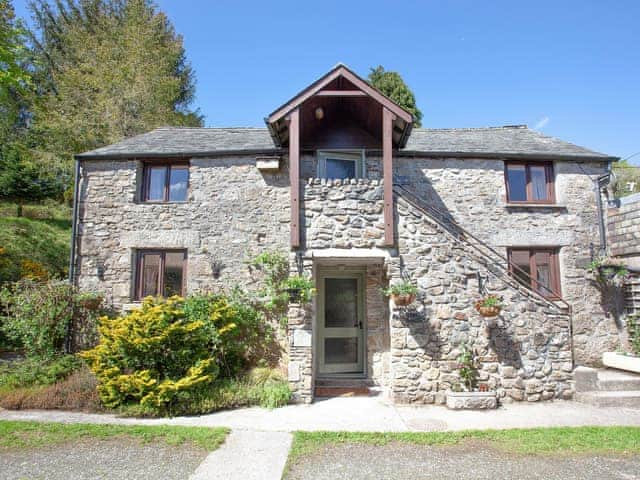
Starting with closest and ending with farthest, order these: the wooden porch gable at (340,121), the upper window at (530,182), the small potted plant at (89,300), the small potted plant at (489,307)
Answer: the small potted plant at (489,307), the wooden porch gable at (340,121), the small potted plant at (89,300), the upper window at (530,182)

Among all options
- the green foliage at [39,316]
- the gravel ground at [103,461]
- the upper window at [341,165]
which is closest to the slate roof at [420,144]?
the upper window at [341,165]

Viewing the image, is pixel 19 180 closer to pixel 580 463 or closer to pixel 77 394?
pixel 77 394

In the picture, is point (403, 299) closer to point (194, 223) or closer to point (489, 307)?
point (489, 307)

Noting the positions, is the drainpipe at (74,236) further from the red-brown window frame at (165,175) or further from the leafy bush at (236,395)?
the leafy bush at (236,395)

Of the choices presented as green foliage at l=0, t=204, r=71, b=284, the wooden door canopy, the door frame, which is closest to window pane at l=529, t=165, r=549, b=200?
the wooden door canopy

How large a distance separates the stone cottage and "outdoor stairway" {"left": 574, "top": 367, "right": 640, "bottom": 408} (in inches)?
36.1

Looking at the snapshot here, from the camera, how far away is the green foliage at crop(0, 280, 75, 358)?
7816mm

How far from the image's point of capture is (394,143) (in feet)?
30.3

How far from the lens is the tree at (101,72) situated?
712 inches

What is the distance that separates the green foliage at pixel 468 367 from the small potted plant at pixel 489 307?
0.82 meters

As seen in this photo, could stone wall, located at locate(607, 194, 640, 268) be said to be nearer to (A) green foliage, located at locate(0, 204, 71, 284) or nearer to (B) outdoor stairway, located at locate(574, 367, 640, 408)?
(B) outdoor stairway, located at locate(574, 367, 640, 408)

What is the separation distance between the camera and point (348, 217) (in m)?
7.57

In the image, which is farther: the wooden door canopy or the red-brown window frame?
the red-brown window frame

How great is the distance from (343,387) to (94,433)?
191 inches
